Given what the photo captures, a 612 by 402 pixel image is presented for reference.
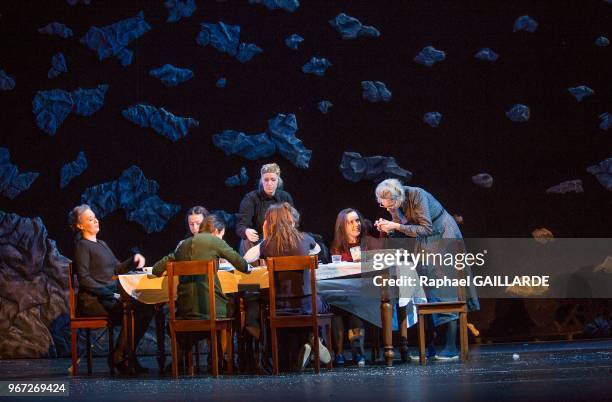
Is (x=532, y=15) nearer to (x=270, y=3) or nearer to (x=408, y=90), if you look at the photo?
(x=408, y=90)

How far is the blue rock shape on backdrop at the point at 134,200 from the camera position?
803 cm

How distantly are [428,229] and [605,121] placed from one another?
2.97 metres

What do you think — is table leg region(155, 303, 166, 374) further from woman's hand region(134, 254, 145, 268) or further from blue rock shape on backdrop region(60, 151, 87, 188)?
blue rock shape on backdrop region(60, 151, 87, 188)

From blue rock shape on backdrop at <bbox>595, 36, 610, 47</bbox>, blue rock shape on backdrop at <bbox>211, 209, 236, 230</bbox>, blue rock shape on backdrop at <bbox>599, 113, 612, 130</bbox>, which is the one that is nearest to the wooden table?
blue rock shape on backdrop at <bbox>211, 209, 236, 230</bbox>

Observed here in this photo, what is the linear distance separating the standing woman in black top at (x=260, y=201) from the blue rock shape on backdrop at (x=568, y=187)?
2.52 meters

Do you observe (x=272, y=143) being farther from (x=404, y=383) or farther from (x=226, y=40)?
(x=404, y=383)

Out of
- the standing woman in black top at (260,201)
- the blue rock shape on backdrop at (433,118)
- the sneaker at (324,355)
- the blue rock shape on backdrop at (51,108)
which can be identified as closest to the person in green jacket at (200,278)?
the sneaker at (324,355)

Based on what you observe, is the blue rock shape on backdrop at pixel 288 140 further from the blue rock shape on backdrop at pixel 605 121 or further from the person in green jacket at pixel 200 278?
the blue rock shape on backdrop at pixel 605 121

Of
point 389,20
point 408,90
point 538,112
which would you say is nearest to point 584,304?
point 538,112

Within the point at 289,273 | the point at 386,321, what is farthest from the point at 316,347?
the point at 386,321

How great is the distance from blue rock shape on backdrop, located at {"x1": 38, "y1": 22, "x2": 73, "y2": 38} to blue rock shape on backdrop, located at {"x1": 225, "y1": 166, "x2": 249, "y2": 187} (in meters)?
1.93

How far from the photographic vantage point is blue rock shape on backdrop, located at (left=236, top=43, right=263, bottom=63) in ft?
26.8

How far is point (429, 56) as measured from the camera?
8164 millimetres

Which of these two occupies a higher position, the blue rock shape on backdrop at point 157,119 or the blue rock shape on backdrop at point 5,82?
the blue rock shape on backdrop at point 5,82
